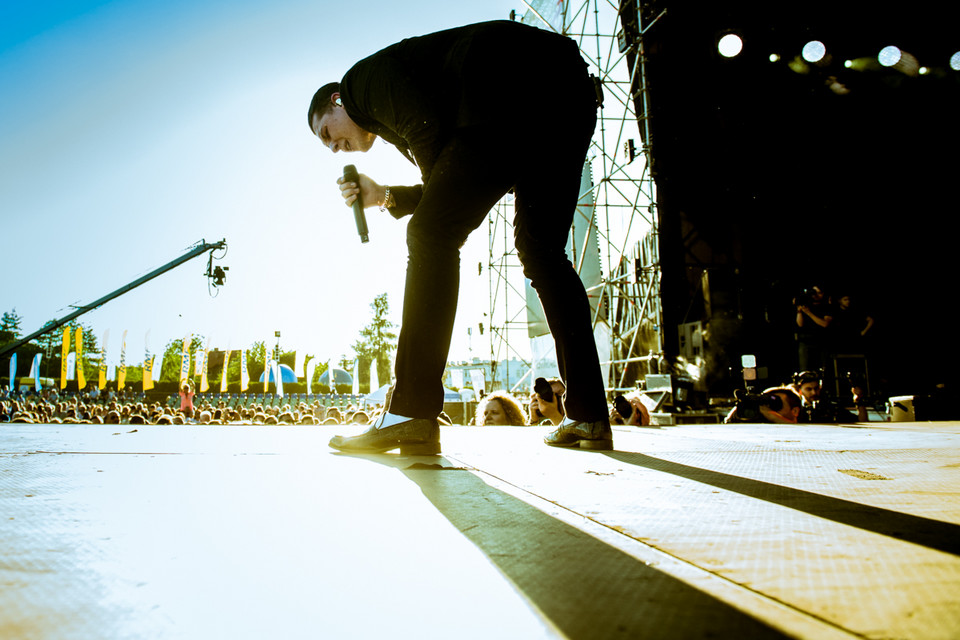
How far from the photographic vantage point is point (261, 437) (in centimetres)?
177

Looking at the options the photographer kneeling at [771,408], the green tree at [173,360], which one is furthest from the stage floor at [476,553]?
the green tree at [173,360]

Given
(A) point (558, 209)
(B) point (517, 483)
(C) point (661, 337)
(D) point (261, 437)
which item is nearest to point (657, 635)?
(B) point (517, 483)

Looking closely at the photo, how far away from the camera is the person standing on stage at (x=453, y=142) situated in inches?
53.0

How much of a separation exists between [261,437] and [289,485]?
1.03 m

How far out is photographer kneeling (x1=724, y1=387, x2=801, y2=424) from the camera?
4848 millimetres

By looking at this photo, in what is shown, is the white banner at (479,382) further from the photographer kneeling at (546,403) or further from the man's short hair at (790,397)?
the photographer kneeling at (546,403)

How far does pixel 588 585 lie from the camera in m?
0.39

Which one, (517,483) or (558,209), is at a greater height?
(558,209)

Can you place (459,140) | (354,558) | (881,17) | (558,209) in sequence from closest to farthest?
1. (354,558)
2. (459,140)
3. (558,209)
4. (881,17)

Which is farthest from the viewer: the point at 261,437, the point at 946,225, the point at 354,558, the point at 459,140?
the point at 946,225

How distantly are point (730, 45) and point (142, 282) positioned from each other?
17144 millimetres

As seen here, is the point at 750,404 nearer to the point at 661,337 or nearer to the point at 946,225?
the point at 661,337

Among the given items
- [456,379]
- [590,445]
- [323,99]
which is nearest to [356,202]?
[323,99]

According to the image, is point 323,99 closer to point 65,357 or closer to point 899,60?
point 899,60
